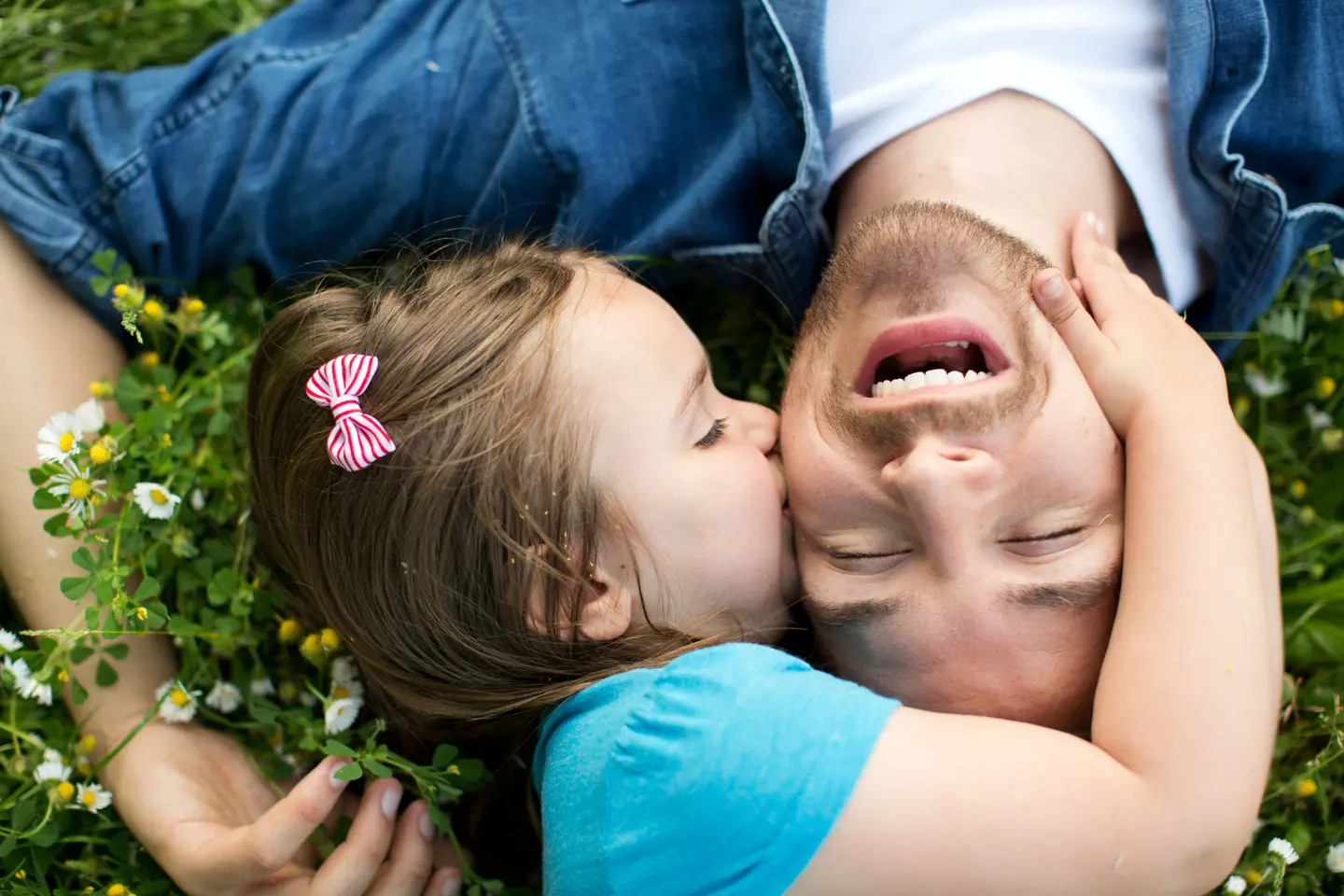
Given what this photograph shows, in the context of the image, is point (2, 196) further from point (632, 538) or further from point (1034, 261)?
point (1034, 261)

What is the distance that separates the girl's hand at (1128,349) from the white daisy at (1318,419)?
86 cm

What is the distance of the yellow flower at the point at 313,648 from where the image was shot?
2094 millimetres

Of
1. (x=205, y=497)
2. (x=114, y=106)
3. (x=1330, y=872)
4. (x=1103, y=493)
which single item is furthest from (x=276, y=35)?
(x=1330, y=872)

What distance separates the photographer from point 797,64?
7.13 feet

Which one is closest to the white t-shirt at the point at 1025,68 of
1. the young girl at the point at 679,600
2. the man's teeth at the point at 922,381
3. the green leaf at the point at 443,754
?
the young girl at the point at 679,600

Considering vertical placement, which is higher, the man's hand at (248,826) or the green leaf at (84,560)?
the green leaf at (84,560)

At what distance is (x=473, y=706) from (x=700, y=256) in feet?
3.60

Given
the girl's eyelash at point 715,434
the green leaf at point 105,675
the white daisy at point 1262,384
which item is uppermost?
the girl's eyelash at point 715,434

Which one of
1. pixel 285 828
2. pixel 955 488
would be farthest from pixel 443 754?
pixel 955 488

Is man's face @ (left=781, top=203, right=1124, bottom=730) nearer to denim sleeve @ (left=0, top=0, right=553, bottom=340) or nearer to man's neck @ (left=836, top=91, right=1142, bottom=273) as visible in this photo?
man's neck @ (left=836, top=91, right=1142, bottom=273)

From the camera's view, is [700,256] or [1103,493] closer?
[1103,493]

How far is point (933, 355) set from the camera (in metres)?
1.91

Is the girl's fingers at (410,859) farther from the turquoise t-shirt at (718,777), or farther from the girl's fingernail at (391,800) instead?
the turquoise t-shirt at (718,777)

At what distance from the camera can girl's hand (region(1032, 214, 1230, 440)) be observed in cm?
176
